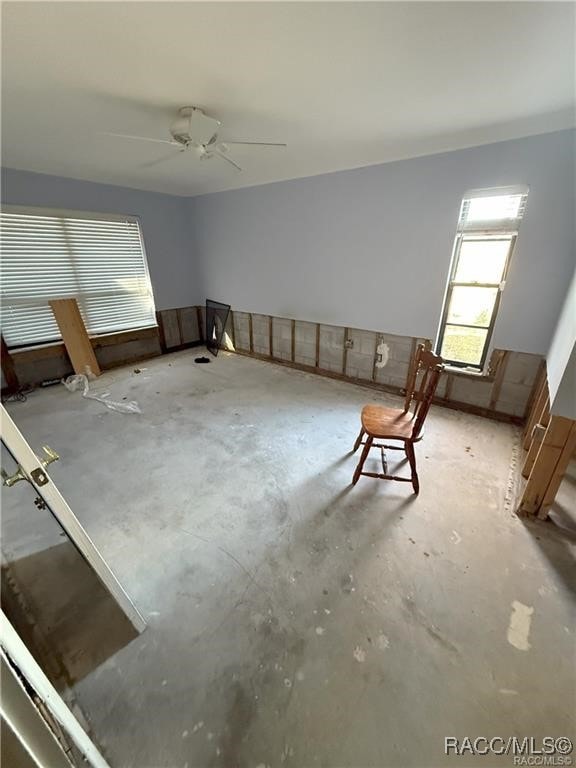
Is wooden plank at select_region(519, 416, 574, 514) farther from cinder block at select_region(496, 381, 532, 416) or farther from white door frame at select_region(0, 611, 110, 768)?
white door frame at select_region(0, 611, 110, 768)

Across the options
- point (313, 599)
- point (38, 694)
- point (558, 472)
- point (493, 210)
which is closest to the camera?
point (38, 694)

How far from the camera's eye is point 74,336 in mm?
3953

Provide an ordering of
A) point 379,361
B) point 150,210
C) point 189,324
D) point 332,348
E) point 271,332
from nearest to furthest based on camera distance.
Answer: point 379,361 < point 332,348 < point 150,210 < point 271,332 < point 189,324

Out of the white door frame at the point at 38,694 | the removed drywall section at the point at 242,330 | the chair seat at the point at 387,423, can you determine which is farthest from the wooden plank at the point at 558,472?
the removed drywall section at the point at 242,330

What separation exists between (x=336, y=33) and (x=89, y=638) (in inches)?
120

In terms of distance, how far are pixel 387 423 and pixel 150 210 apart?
467 centimetres

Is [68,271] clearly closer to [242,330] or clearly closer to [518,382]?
[242,330]

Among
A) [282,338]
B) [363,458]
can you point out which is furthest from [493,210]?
[282,338]

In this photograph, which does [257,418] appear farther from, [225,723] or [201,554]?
[225,723]

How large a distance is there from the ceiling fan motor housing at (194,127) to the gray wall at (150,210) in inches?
91.1

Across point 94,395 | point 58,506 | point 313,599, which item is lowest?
point 313,599

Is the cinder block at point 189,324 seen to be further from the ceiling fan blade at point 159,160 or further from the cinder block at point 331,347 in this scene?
the cinder block at point 331,347

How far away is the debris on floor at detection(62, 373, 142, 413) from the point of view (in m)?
3.33

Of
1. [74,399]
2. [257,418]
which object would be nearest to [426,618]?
[257,418]
